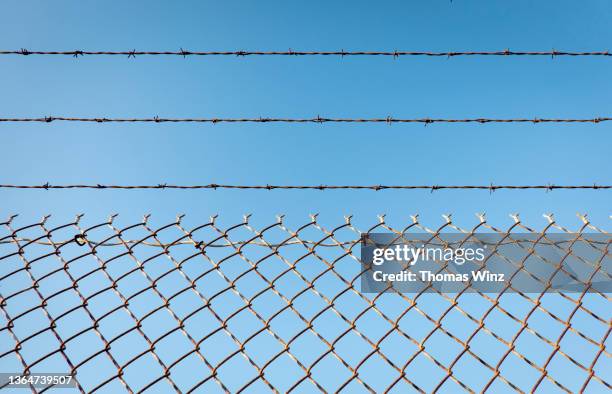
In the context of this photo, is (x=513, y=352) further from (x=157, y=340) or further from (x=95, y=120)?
(x=95, y=120)

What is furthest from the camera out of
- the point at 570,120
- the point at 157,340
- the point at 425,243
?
the point at 570,120

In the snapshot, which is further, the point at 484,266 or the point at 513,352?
the point at 484,266

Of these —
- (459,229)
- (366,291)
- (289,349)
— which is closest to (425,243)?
(459,229)

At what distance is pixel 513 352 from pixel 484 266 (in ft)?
1.38

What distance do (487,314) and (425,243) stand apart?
43cm

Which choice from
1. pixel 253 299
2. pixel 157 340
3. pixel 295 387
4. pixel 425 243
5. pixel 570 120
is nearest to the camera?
pixel 295 387

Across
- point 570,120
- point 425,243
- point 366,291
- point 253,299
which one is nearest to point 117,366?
point 253,299

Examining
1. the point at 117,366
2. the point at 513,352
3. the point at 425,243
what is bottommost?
the point at 513,352

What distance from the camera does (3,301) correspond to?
2.32 m

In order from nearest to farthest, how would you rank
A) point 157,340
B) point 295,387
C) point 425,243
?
point 295,387, point 157,340, point 425,243

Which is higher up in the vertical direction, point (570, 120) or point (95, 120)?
point (95, 120)

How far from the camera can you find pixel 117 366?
6.98ft

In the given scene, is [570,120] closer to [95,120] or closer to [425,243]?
[425,243]

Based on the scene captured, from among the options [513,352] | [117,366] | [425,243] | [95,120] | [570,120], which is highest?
[95,120]
